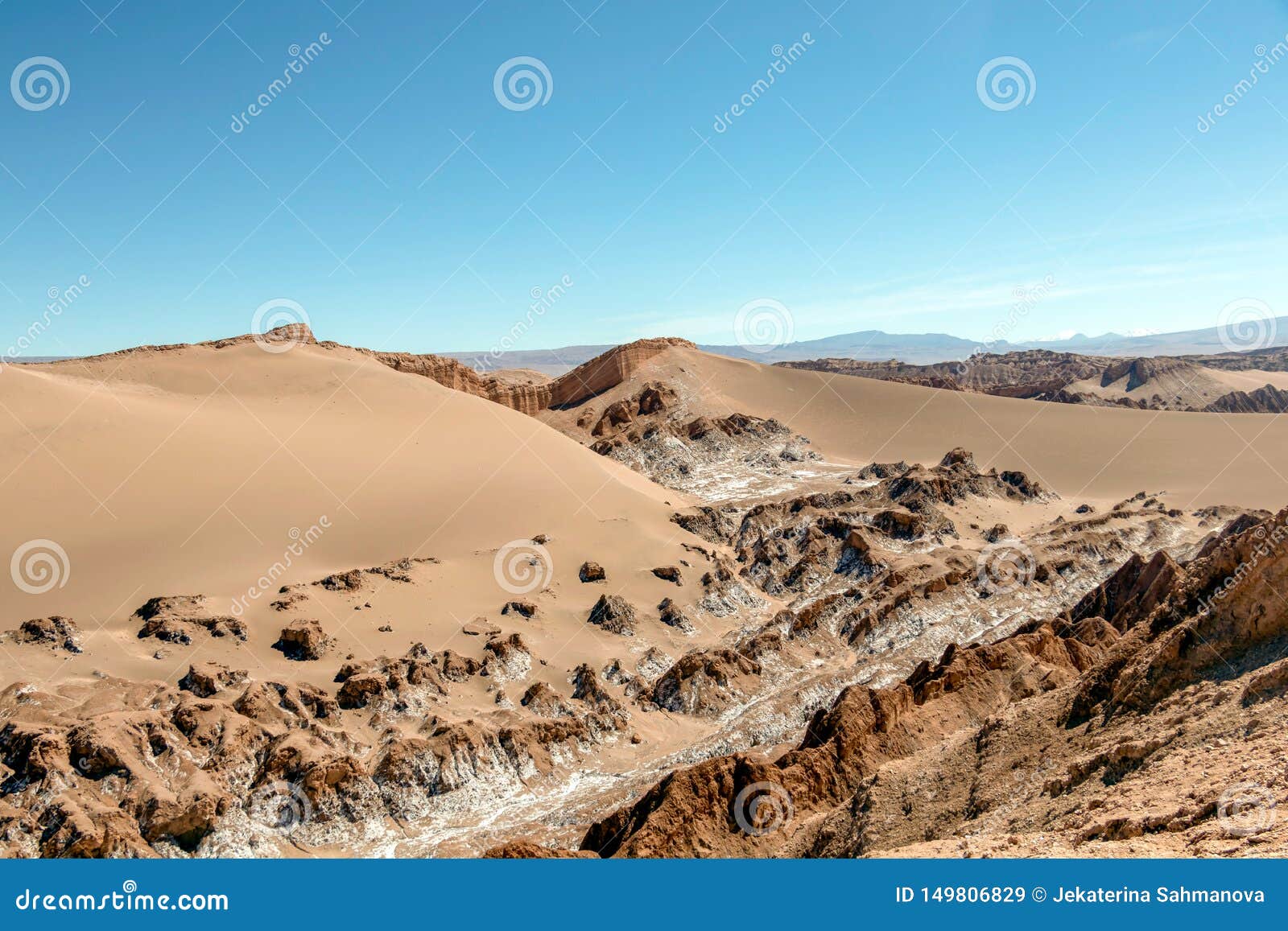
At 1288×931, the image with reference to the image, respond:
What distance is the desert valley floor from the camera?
955cm

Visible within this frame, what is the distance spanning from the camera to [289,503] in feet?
88.9

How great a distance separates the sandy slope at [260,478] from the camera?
2322 cm

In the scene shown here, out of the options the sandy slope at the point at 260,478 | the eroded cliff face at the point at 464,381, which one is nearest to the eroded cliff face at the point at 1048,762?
the sandy slope at the point at 260,478

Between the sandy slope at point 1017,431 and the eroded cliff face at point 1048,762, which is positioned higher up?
the sandy slope at point 1017,431

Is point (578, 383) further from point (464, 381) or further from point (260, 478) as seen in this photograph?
point (260, 478)

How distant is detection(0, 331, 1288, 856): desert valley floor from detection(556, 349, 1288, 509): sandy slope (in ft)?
2.84

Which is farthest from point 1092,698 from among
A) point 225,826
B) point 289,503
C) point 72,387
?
point 72,387

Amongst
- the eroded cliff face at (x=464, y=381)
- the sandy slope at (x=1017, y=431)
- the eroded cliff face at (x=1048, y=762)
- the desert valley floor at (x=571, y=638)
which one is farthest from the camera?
the eroded cliff face at (x=464, y=381)

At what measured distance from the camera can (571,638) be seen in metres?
22.4

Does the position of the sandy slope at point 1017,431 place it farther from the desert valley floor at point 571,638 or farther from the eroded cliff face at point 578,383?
the eroded cliff face at point 578,383

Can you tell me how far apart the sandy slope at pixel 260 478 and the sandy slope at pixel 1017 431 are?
2115 centimetres

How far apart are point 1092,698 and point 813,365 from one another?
109m

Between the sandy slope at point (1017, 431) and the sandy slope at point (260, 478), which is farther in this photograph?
the sandy slope at point (1017, 431)

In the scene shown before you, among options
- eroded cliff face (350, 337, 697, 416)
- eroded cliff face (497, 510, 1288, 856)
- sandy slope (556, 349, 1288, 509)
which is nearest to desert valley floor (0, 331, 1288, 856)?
eroded cliff face (497, 510, 1288, 856)
